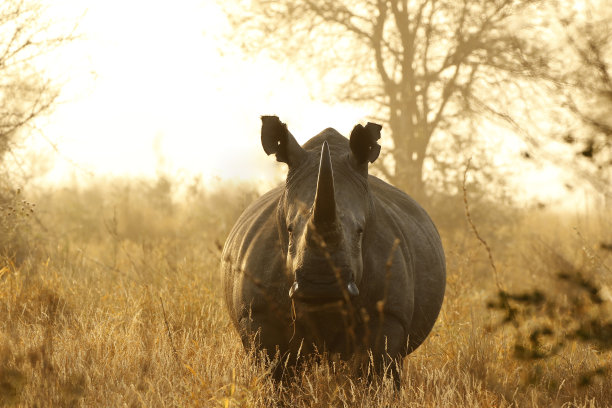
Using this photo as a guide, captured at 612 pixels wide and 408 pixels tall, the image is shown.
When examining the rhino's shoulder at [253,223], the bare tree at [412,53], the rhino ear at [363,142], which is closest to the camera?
the rhino ear at [363,142]

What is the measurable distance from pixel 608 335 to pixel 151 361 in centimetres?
280

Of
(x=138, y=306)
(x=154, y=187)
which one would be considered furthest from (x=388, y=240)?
(x=154, y=187)

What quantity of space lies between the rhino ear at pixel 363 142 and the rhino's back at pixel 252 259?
0.62m

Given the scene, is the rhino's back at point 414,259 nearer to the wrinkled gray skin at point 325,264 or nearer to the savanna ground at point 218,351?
the wrinkled gray skin at point 325,264

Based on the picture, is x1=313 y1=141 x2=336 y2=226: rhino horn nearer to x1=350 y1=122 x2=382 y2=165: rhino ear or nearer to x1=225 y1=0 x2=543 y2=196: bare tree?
x1=350 y1=122 x2=382 y2=165: rhino ear

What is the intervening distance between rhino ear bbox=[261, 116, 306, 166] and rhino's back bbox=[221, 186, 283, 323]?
0.43m

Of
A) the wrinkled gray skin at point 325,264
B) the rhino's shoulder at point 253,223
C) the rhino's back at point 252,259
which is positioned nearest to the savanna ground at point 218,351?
the wrinkled gray skin at point 325,264

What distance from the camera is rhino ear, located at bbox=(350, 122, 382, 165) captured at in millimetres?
3541

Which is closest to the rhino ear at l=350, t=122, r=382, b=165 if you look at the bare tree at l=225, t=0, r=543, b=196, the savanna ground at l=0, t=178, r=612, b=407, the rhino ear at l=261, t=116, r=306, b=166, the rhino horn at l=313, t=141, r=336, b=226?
the rhino ear at l=261, t=116, r=306, b=166

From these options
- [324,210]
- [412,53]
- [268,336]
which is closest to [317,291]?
[324,210]

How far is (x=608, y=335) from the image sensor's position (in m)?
3.52

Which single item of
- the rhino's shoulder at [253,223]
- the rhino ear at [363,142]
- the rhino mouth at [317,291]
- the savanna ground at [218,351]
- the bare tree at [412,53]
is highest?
the bare tree at [412,53]

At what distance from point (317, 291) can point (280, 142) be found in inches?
39.5

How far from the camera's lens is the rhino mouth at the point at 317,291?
2932mm
